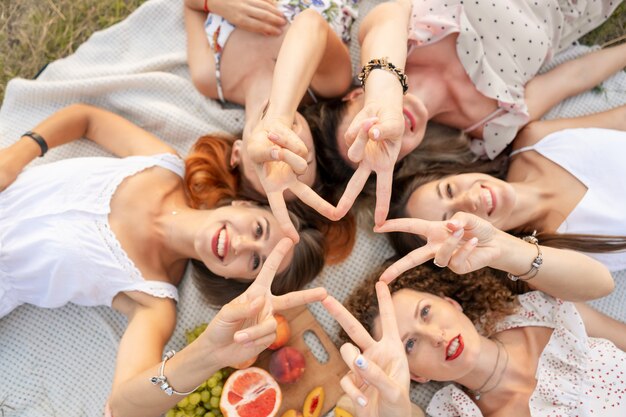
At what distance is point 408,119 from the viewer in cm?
299

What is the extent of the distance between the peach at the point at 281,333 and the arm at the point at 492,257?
1114 mm

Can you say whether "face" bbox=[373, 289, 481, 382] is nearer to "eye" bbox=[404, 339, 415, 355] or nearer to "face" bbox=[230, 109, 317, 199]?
"eye" bbox=[404, 339, 415, 355]

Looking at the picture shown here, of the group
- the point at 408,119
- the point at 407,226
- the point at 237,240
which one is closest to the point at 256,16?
the point at 408,119

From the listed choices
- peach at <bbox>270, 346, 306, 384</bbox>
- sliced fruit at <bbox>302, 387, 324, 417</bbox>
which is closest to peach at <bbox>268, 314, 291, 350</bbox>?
peach at <bbox>270, 346, 306, 384</bbox>

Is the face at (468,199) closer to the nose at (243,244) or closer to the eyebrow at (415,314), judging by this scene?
the eyebrow at (415,314)

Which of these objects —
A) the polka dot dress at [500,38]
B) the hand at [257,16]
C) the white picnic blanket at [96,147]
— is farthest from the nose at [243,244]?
the polka dot dress at [500,38]

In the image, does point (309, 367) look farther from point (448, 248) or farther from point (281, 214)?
point (448, 248)

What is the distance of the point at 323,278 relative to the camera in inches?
136

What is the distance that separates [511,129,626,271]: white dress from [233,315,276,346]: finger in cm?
190

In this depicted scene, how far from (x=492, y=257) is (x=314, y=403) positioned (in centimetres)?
146

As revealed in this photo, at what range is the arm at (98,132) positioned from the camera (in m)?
3.22

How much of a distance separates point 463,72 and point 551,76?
2.16ft

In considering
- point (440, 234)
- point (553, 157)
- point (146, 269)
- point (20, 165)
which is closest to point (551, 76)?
point (553, 157)

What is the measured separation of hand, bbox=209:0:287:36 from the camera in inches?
124
